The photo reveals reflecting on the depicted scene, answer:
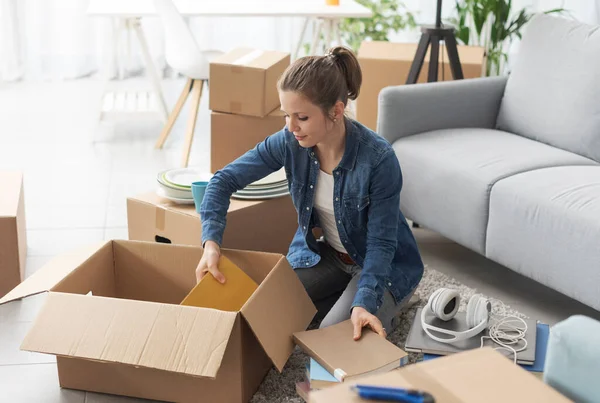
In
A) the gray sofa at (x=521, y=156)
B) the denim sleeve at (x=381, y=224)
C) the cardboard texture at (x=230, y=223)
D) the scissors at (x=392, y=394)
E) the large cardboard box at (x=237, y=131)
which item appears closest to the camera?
the scissors at (x=392, y=394)

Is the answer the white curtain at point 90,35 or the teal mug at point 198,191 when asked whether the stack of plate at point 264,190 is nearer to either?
the teal mug at point 198,191

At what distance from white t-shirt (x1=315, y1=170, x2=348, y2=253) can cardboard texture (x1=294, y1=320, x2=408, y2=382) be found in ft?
1.13

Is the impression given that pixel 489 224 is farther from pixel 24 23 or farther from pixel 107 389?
pixel 24 23

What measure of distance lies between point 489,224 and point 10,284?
1.46 meters

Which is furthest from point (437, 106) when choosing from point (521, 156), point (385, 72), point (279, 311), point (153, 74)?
point (153, 74)

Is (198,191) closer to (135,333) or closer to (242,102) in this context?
(242,102)

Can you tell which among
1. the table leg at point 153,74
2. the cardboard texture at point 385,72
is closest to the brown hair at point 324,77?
the cardboard texture at point 385,72

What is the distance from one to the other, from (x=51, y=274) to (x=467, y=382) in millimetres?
1133

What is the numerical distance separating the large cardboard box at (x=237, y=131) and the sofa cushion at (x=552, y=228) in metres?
0.75

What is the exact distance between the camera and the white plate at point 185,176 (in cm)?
258

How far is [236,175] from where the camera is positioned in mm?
2225

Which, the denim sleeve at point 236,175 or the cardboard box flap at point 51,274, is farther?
the denim sleeve at point 236,175

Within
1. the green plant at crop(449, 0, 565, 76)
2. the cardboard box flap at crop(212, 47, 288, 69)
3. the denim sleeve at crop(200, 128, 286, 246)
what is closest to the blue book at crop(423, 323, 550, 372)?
the denim sleeve at crop(200, 128, 286, 246)

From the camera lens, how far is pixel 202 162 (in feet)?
12.5
